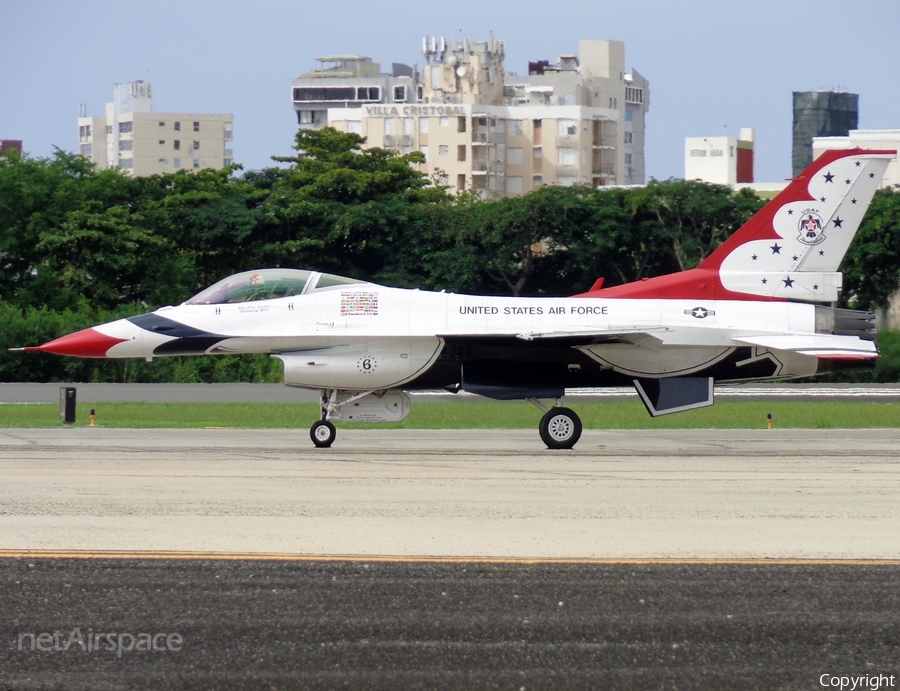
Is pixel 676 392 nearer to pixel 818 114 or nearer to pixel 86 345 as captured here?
pixel 86 345

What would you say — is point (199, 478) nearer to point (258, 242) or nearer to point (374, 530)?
point (374, 530)

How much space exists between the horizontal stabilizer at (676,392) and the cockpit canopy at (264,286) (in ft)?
15.9

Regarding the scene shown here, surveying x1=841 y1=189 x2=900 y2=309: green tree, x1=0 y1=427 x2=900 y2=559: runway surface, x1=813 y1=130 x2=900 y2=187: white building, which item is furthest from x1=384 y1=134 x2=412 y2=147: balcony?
x1=0 y1=427 x2=900 y2=559: runway surface

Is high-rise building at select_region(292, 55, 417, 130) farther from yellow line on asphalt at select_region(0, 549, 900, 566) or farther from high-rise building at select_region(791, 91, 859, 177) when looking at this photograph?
yellow line on asphalt at select_region(0, 549, 900, 566)

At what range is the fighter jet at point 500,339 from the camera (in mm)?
17516

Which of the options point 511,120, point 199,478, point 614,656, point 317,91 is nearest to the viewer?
point 614,656

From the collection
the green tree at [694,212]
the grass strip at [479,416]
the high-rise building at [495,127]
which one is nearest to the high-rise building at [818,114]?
the high-rise building at [495,127]

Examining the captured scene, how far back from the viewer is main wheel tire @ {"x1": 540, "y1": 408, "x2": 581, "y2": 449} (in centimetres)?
1772

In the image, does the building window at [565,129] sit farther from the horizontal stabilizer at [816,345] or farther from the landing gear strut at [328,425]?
the landing gear strut at [328,425]

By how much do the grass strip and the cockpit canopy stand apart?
599 centimetres

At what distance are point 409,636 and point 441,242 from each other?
1726 inches

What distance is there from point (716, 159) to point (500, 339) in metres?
123

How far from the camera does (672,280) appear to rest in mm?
18172

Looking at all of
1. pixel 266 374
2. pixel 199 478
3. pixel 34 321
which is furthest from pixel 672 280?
pixel 34 321
